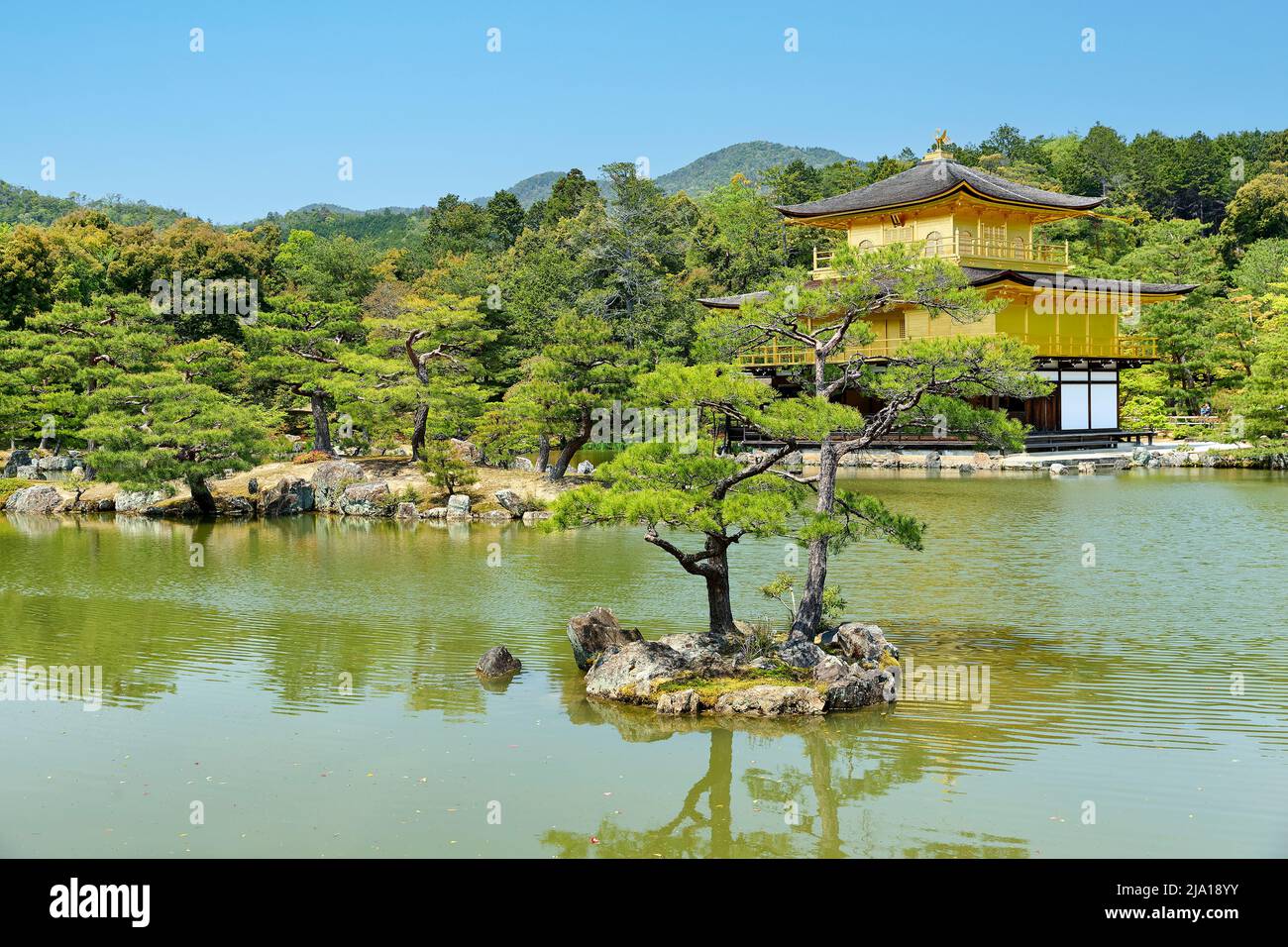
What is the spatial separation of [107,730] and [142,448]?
1556 centimetres

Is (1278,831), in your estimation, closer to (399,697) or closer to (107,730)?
(399,697)

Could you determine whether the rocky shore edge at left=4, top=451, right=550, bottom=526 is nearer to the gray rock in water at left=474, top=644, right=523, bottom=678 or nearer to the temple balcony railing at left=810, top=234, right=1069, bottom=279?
the gray rock in water at left=474, top=644, right=523, bottom=678

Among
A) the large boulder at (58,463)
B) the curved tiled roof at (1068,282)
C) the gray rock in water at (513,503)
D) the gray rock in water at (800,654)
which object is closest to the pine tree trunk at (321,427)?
the large boulder at (58,463)

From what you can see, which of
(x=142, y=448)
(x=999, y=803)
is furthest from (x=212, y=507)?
(x=999, y=803)

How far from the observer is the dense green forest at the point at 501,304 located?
27156mm

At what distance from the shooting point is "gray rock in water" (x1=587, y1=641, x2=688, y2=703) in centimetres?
1080

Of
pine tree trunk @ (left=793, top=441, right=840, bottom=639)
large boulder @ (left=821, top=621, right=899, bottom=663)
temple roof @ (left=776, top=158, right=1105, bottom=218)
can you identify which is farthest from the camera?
temple roof @ (left=776, top=158, right=1105, bottom=218)

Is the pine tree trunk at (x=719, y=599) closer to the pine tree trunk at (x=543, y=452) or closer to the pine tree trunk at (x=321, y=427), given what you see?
the pine tree trunk at (x=543, y=452)

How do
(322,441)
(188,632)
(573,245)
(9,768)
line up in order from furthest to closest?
(573,245) < (322,441) < (188,632) < (9,768)

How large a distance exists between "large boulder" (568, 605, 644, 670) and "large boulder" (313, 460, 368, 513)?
51.6 feet

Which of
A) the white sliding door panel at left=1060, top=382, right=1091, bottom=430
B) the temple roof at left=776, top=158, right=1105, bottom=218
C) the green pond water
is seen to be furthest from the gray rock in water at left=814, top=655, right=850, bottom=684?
the white sliding door panel at left=1060, top=382, right=1091, bottom=430

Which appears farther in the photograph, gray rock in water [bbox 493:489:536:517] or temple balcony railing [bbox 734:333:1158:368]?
temple balcony railing [bbox 734:333:1158:368]

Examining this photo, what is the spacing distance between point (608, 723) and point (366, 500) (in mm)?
16786

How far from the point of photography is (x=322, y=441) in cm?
3131
